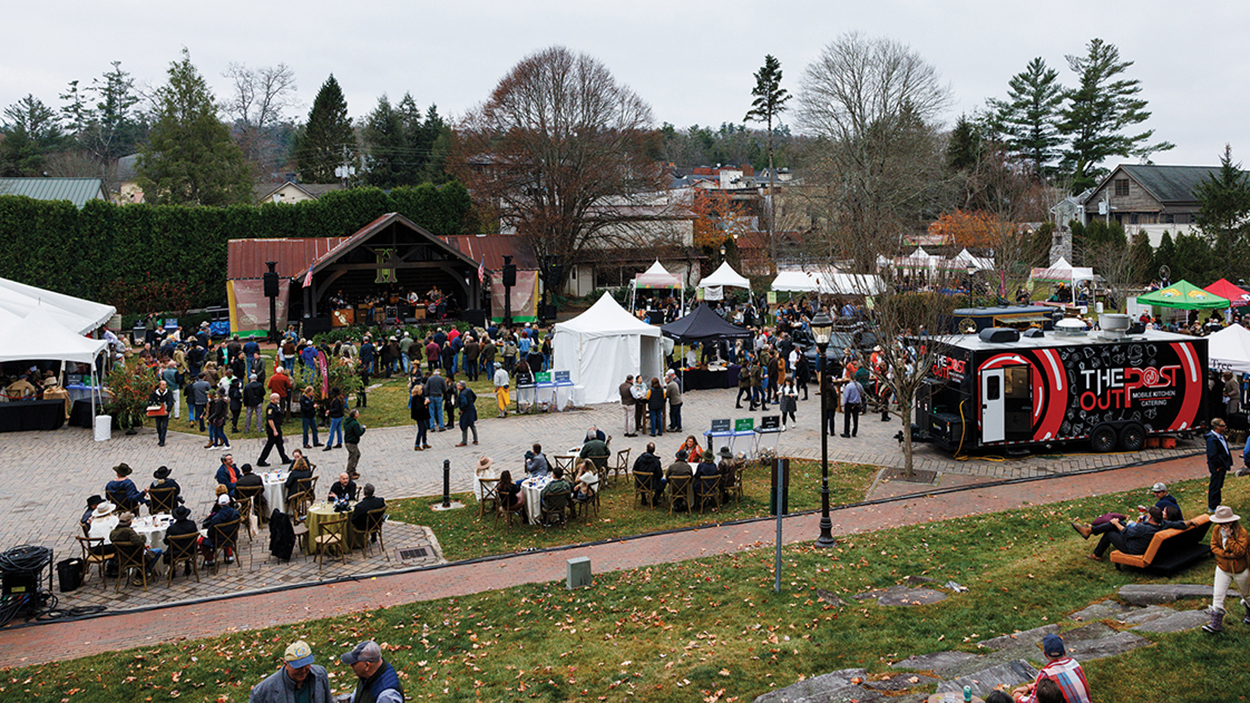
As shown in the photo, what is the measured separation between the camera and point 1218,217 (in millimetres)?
36906

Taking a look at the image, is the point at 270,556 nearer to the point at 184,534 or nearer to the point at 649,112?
the point at 184,534

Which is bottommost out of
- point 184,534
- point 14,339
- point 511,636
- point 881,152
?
point 511,636

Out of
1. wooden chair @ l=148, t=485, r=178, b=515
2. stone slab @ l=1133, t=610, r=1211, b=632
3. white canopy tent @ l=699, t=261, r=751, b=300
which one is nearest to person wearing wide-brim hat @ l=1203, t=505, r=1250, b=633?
stone slab @ l=1133, t=610, r=1211, b=632

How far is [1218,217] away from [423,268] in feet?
113

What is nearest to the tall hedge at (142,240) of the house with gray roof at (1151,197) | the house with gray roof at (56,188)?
the house with gray roof at (56,188)

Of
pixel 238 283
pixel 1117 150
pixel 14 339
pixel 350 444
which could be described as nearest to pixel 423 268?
pixel 238 283

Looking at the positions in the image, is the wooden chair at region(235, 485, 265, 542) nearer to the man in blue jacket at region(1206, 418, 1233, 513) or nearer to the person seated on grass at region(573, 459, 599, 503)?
the person seated on grass at region(573, 459, 599, 503)

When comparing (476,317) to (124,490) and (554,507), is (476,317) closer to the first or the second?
(124,490)

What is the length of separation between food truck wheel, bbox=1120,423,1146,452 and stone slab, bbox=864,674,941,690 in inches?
482

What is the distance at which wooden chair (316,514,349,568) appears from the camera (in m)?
11.8

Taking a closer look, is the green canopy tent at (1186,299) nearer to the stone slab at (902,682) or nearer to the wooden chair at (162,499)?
the stone slab at (902,682)

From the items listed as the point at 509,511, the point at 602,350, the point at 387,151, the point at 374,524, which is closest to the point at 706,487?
the point at 509,511

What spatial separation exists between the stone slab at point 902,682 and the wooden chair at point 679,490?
6.67 meters

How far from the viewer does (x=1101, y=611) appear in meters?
8.80
